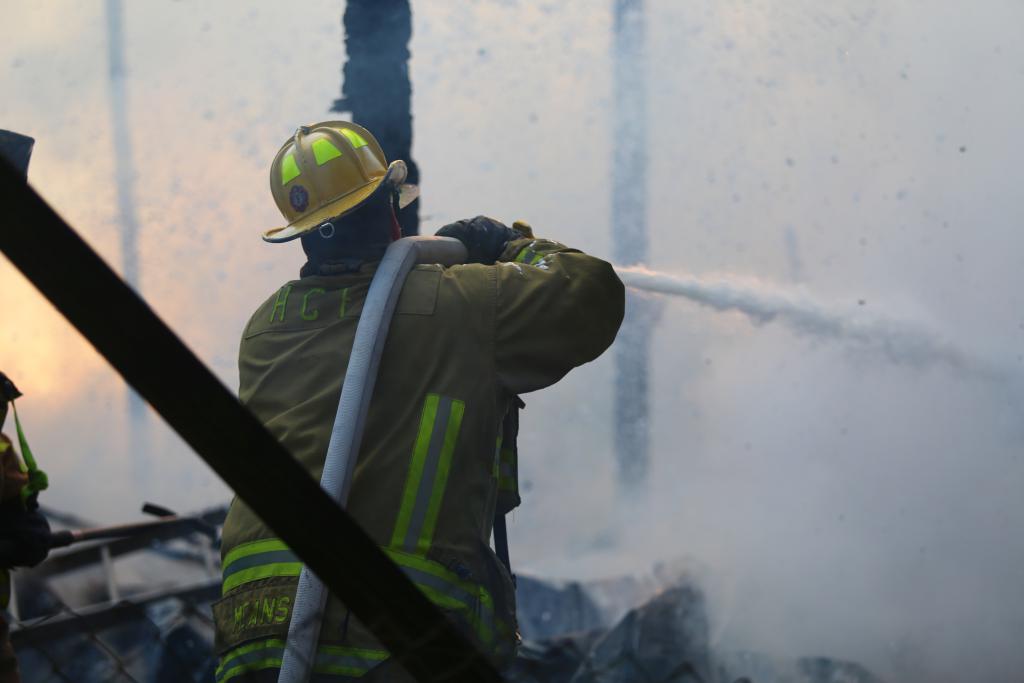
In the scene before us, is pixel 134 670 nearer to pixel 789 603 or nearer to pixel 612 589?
pixel 612 589

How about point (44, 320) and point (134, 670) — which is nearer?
point (134, 670)

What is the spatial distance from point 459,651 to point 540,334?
114 centimetres

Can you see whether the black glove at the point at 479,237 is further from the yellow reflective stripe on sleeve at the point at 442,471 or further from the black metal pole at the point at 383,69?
the black metal pole at the point at 383,69

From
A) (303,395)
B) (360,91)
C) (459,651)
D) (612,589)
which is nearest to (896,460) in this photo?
(612,589)

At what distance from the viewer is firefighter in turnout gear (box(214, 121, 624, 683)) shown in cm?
185

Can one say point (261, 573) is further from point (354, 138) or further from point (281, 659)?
point (354, 138)

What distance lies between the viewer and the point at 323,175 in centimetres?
243

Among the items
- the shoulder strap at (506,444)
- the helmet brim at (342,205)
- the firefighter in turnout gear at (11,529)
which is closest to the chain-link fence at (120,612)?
the firefighter in turnout gear at (11,529)

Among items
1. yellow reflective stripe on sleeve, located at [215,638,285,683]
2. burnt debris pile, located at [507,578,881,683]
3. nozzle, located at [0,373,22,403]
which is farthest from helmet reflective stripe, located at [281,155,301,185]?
burnt debris pile, located at [507,578,881,683]

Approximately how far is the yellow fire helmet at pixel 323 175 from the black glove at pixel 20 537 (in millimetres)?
1001

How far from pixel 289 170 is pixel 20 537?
1179 millimetres

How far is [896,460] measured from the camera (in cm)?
701

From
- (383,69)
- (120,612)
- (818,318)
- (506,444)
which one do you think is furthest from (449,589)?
(818,318)

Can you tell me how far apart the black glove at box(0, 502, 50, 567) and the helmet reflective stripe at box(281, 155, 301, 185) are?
1.13m
